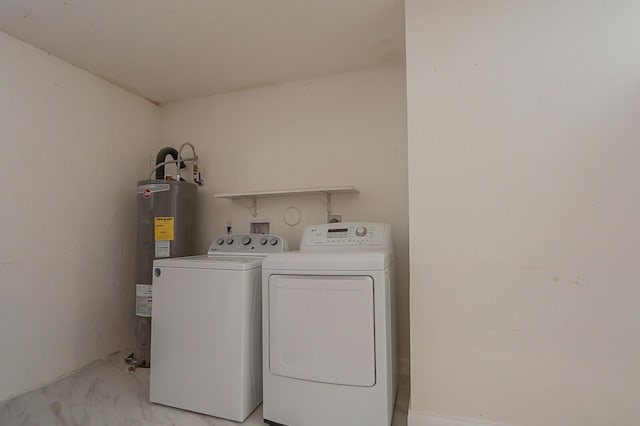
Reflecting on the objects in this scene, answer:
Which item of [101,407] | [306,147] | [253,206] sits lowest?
[101,407]

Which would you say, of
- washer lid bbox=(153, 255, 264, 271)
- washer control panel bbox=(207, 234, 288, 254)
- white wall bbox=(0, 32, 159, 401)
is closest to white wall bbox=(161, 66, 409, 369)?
washer control panel bbox=(207, 234, 288, 254)

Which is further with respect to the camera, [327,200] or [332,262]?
[327,200]

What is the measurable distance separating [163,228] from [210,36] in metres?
1.30

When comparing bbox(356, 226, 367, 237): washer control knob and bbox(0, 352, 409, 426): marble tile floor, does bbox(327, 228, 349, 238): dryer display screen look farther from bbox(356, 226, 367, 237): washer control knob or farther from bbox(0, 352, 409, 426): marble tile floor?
bbox(0, 352, 409, 426): marble tile floor

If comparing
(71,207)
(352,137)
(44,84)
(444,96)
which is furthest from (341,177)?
(44,84)

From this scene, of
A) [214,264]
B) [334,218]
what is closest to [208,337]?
[214,264]

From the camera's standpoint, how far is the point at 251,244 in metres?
2.04

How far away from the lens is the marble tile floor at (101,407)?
59.8 inches

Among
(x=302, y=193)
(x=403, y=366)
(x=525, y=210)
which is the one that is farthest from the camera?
(x=302, y=193)

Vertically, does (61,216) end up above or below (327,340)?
above

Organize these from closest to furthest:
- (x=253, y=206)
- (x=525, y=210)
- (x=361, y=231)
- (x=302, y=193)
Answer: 1. (x=525, y=210)
2. (x=361, y=231)
3. (x=302, y=193)
4. (x=253, y=206)

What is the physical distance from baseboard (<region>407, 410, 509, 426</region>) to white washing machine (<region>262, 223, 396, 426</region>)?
107 millimetres

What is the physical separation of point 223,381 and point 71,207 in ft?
5.29

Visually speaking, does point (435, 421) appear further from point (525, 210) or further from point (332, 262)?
point (525, 210)
